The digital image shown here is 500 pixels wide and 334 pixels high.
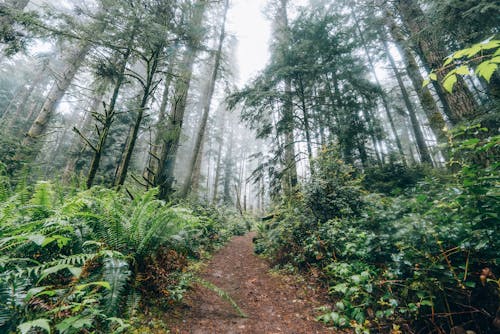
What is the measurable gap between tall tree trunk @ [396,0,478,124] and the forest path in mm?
5685

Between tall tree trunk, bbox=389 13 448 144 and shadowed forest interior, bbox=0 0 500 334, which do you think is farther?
tall tree trunk, bbox=389 13 448 144

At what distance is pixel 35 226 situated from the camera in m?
2.26

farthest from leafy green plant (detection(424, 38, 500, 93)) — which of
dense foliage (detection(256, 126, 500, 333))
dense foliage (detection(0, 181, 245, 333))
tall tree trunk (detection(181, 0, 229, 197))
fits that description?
tall tree trunk (detection(181, 0, 229, 197))

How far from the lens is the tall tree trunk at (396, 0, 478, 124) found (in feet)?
16.4

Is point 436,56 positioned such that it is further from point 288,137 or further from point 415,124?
point 415,124

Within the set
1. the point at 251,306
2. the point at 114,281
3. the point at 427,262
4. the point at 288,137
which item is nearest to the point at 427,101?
the point at 288,137

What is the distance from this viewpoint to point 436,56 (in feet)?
18.4

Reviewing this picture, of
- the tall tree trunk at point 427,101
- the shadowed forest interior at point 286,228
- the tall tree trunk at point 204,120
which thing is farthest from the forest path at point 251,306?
the tall tree trunk at point 427,101

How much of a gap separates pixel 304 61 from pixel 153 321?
9.02 m

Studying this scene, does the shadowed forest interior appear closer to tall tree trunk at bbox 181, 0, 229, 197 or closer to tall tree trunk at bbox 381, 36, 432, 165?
tall tree trunk at bbox 181, 0, 229, 197

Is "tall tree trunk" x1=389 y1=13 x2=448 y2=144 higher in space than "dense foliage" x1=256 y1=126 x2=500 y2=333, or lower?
higher

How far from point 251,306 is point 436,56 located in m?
7.96

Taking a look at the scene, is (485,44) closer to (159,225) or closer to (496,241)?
(496,241)

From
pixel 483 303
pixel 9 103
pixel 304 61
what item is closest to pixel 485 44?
pixel 483 303
